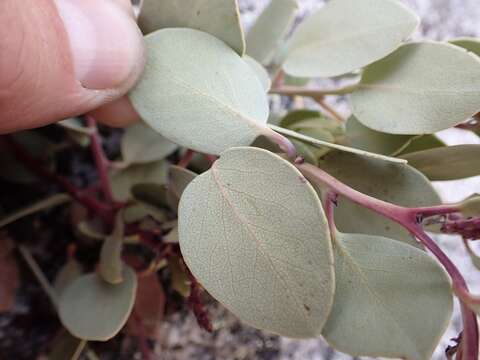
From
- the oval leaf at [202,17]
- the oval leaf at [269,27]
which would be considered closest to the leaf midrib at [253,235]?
the oval leaf at [202,17]

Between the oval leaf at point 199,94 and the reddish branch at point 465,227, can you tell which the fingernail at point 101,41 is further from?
the reddish branch at point 465,227

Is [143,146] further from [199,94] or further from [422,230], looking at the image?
[422,230]

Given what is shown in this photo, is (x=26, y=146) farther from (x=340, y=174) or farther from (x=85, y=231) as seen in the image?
(x=340, y=174)

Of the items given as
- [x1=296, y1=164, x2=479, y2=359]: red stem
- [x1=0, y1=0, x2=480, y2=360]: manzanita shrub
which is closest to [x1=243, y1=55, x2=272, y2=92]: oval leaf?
[x1=0, y1=0, x2=480, y2=360]: manzanita shrub

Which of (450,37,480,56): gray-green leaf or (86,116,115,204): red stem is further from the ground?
(450,37,480,56): gray-green leaf

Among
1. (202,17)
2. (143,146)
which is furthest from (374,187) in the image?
(143,146)

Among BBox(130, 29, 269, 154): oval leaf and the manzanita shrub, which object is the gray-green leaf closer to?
the manzanita shrub
